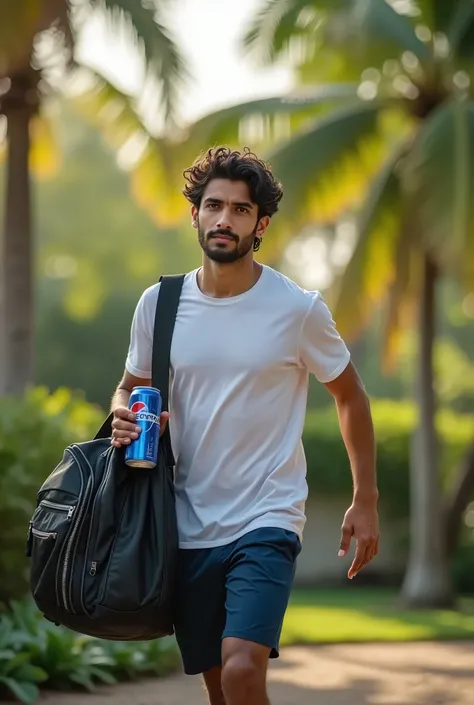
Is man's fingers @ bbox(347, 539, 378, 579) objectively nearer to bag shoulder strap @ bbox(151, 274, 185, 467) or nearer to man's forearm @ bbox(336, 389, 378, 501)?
man's forearm @ bbox(336, 389, 378, 501)

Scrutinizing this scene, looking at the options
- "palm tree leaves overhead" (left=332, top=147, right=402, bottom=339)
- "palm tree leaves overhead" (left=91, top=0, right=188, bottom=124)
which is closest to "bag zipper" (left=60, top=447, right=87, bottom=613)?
"palm tree leaves overhead" (left=91, top=0, right=188, bottom=124)

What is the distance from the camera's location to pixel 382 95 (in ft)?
53.1

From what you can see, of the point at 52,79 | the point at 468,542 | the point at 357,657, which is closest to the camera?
the point at 357,657

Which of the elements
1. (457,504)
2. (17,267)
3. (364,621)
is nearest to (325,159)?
(17,267)

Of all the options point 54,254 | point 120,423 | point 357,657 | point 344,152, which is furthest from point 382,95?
point 54,254

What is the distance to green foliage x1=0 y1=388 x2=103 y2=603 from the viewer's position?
8711 mm

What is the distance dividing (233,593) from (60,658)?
414 centimetres

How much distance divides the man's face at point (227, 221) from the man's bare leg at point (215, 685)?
1389 mm

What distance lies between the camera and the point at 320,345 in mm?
4359

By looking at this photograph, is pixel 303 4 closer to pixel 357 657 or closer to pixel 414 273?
pixel 414 273

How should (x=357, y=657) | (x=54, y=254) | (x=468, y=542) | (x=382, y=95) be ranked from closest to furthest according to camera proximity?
(x=357, y=657)
(x=382, y=95)
(x=468, y=542)
(x=54, y=254)

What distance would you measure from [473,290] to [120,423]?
411 inches

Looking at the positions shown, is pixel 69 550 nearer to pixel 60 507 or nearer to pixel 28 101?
pixel 60 507

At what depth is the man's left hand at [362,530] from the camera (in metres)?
4.32
